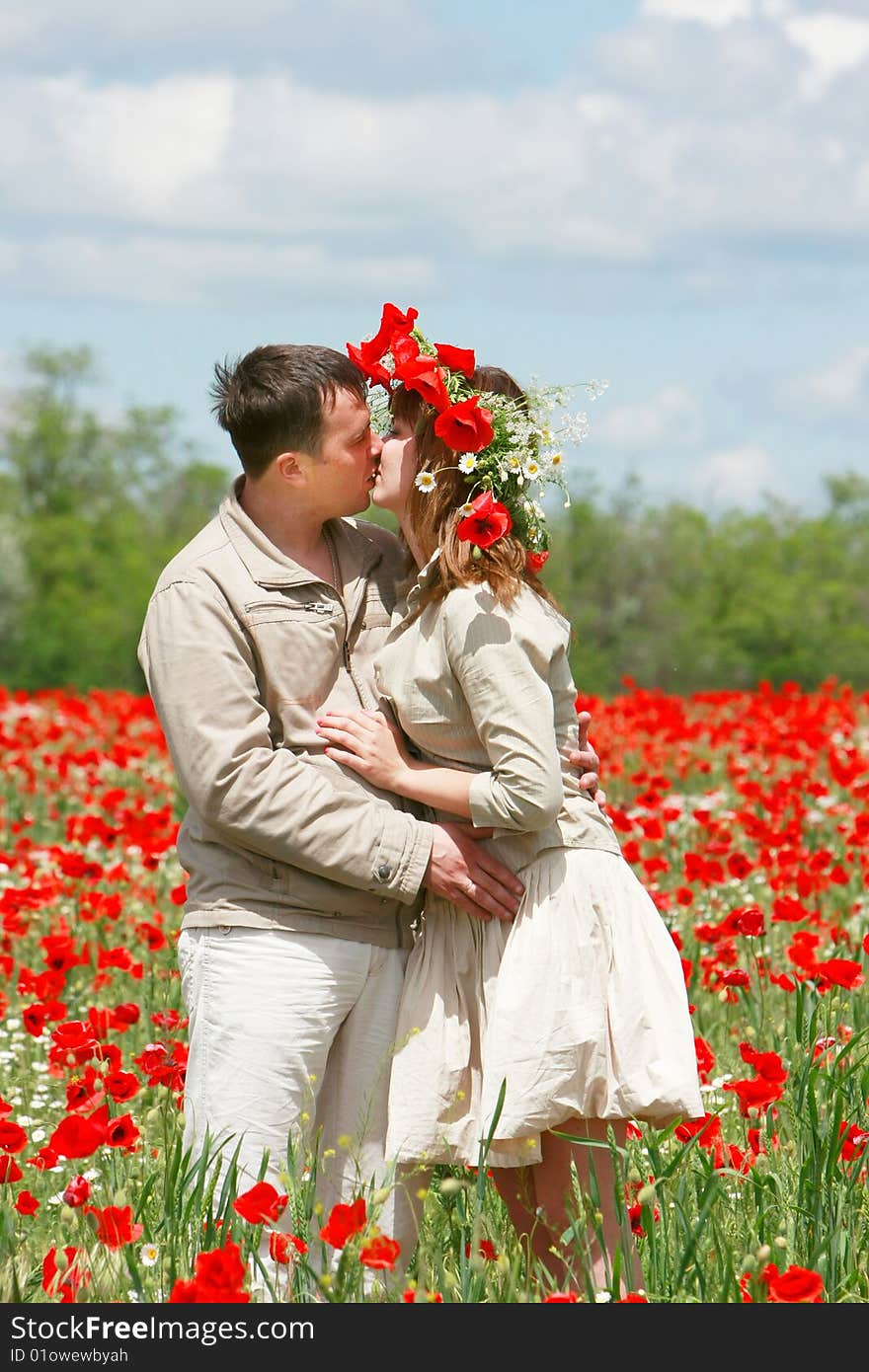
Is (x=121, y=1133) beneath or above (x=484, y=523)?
beneath

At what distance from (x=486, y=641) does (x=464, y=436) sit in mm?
457

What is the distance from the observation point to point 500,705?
3.63 metres

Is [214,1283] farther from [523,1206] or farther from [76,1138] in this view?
[523,1206]

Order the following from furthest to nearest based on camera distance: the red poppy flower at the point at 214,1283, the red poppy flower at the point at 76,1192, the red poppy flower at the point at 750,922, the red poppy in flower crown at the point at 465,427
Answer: the red poppy flower at the point at 750,922 < the red poppy in flower crown at the point at 465,427 < the red poppy flower at the point at 76,1192 < the red poppy flower at the point at 214,1283

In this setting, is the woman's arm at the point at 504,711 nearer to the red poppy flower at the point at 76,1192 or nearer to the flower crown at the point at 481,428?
the flower crown at the point at 481,428

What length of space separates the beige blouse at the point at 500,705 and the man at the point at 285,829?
5.5 inches

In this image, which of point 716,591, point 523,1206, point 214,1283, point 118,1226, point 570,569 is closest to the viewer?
point 214,1283

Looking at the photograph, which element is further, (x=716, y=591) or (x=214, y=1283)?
(x=716, y=591)

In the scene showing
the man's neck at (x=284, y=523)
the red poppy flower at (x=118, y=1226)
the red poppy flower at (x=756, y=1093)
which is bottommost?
the red poppy flower at (x=118, y=1226)

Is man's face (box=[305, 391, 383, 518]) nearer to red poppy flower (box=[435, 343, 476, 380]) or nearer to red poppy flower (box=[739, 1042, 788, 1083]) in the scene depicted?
red poppy flower (box=[435, 343, 476, 380])

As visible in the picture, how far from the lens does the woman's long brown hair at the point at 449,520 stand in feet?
12.3

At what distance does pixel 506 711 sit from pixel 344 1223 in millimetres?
1187

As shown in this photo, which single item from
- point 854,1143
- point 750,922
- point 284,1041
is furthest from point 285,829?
point 750,922

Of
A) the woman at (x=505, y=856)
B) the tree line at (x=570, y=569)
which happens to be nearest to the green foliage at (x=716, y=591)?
the tree line at (x=570, y=569)
